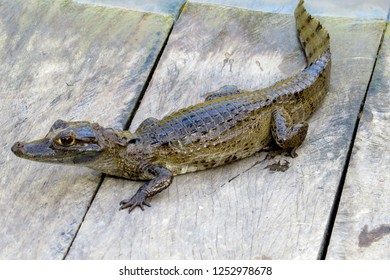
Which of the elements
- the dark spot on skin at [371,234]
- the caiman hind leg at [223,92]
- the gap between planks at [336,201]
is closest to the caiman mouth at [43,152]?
the caiman hind leg at [223,92]

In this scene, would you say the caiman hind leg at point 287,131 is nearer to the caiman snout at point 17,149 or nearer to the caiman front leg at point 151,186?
the caiman front leg at point 151,186

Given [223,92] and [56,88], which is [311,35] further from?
[56,88]

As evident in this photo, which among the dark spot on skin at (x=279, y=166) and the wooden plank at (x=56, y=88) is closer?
the wooden plank at (x=56, y=88)

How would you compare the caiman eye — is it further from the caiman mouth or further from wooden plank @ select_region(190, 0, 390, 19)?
wooden plank @ select_region(190, 0, 390, 19)

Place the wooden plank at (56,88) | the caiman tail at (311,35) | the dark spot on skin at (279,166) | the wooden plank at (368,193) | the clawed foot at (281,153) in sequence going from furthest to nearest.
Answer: the caiman tail at (311,35), the clawed foot at (281,153), the dark spot on skin at (279,166), the wooden plank at (56,88), the wooden plank at (368,193)

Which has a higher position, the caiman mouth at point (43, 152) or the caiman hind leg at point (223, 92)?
the caiman mouth at point (43, 152)

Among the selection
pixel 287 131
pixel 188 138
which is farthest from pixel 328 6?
pixel 188 138

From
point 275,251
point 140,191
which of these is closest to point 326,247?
point 275,251
